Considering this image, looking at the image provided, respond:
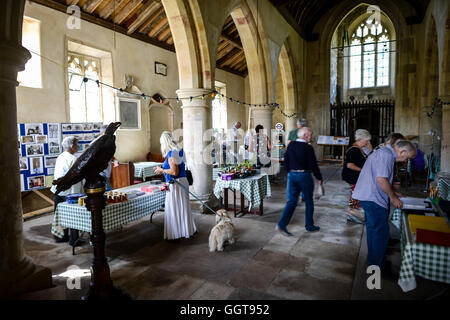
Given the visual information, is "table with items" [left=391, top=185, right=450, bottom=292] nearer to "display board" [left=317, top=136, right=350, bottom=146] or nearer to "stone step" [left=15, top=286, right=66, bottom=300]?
"stone step" [left=15, top=286, right=66, bottom=300]

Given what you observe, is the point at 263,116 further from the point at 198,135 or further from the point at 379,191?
the point at 379,191

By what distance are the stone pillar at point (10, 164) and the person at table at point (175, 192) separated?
5.87 ft

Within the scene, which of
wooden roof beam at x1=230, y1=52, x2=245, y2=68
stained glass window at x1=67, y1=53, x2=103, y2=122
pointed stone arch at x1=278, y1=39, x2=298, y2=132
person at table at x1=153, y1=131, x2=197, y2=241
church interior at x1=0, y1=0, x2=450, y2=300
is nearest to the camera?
church interior at x1=0, y1=0, x2=450, y2=300

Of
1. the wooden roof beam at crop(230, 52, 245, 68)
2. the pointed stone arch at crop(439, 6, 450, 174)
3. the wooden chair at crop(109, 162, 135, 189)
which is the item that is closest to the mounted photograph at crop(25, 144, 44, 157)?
the wooden chair at crop(109, 162, 135, 189)

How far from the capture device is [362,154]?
4.44 meters

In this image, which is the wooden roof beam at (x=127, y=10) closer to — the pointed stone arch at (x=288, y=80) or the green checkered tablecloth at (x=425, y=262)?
the pointed stone arch at (x=288, y=80)

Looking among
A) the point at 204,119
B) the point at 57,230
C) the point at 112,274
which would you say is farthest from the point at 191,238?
the point at 204,119

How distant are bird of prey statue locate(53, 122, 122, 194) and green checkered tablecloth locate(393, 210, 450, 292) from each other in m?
2.56

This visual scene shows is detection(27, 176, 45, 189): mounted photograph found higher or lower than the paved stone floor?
higher

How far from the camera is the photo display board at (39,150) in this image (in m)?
6.08

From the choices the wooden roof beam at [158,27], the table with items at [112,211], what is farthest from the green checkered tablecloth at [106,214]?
the wooden roof beam at [158,27]

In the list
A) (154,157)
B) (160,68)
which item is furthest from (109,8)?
(154,157)

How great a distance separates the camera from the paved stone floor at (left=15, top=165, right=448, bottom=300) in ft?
9.61
